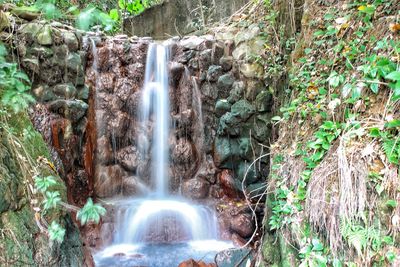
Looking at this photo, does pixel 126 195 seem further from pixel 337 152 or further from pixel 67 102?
pixel 337 152

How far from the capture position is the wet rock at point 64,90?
5047 millimetres

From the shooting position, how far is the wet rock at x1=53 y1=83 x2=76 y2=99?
5.05 m

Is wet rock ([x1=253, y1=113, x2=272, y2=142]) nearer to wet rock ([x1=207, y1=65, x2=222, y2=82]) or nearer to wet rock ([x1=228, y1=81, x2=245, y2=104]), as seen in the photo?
wet rock ([x1=228, y1=81, x2=245, y2=104])

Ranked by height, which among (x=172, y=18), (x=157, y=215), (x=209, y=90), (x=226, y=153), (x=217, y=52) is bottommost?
(x=157, y=215)

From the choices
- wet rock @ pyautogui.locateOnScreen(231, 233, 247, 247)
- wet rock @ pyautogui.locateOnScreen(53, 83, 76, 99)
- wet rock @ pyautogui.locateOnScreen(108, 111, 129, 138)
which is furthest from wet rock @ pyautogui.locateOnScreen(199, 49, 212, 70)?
wet rock @ pyautogui.locateOnScreen(231, 233, 247, 247)

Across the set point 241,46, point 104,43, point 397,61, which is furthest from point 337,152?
point 104,43

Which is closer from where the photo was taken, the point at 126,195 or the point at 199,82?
the point at 126,195

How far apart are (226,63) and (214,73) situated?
0.93 ft

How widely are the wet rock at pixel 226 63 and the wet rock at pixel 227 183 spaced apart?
188 cm

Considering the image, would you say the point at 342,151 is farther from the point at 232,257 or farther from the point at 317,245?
the point at 232,257

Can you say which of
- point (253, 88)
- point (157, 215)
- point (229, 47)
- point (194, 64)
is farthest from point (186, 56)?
point (157, 215)

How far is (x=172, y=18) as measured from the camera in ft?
26.6

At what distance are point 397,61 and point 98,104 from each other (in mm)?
4806

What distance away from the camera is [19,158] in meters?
2.69
